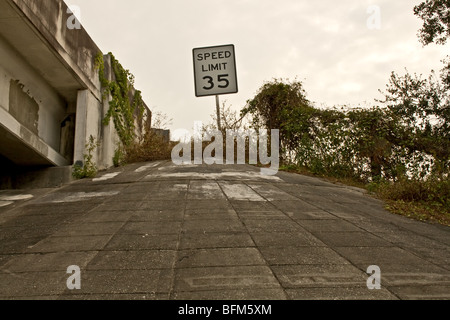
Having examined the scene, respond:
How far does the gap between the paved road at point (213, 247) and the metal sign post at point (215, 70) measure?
114 inches

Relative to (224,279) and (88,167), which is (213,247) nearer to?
(224,279)

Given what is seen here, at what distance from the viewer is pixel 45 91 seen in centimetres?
794

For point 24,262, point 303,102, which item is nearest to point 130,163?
→ point 303,102

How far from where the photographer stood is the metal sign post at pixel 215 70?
7699 millimetres

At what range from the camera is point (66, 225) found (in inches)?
157

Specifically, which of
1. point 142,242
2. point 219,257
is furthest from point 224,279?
point 142,242

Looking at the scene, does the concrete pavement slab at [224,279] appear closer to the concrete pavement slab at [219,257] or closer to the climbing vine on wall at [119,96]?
the concrete pavement slab at [219,257]

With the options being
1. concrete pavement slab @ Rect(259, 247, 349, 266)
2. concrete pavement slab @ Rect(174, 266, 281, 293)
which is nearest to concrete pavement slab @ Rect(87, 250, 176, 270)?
concrete pavement slab @ Rect(174, 266, 281, 293)

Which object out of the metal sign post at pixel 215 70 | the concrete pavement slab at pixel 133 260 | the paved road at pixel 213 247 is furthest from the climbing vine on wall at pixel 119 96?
the concrete pavement slab at pixel 133 260

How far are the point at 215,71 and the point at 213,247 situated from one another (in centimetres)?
553

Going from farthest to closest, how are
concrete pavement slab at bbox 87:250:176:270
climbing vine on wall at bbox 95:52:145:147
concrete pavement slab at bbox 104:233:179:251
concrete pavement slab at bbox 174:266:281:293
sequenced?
1. climbing vine on wall at bbox 95:52:145:147
2. concrete pavement slab at bbox 104:233:179:251
3. concrete pavement slab at bbox 87:250:176:270
4. concrete pavement slab at bbox 174:266:281:293

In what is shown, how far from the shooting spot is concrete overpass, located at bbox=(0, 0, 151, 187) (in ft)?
19.6

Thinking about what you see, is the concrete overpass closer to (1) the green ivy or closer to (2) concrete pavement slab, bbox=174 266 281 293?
(1) the green ivy

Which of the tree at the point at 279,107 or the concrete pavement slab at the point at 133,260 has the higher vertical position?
the tree at the point at 279,107
